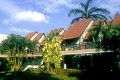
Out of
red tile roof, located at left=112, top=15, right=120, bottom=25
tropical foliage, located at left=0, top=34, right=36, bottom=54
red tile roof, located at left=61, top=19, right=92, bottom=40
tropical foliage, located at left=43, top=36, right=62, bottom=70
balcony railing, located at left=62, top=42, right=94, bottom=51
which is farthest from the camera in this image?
A: tropical foliage, located at left=0, top=34, right=36, bottom=54

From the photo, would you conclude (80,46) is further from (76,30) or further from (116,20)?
(76,30)

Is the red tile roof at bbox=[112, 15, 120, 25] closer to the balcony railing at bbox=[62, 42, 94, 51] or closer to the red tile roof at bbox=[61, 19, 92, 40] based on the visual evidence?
the balcony railing at bbox=[62, 42, 94, 51]

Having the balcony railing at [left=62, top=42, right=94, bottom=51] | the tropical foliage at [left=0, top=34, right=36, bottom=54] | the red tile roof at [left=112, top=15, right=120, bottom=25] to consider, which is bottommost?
the balcony railing at [left=62, top=42, right=94, bottom=51]

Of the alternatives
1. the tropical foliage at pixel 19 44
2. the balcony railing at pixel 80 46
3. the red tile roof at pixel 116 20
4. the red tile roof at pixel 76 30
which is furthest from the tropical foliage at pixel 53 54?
the tropical foliage at pixel 19 44

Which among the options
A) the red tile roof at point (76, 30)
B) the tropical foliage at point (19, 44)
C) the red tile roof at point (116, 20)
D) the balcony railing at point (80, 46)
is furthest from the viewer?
the tropical foliage at point (19, 44)

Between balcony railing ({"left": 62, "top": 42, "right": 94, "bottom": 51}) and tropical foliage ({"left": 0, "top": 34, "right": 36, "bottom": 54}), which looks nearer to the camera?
balcony railing ({"left": 62, "top": 42, "right": 94, "bottom": 51})

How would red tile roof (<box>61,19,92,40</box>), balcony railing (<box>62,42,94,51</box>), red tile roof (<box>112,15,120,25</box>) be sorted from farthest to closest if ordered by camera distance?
red tile roof (<box>61,19,92,40</box>), red tile roof (<box>112,15,120,25</box>), balcony railing (<box>62,42,94,51</box>)

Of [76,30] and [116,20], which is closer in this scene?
[116,20]

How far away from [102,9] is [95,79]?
111 feet

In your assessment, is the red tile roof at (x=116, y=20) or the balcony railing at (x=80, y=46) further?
the red tile roof at (x=116, y=20)

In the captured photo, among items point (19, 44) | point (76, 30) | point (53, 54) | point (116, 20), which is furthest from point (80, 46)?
point (19, 44)

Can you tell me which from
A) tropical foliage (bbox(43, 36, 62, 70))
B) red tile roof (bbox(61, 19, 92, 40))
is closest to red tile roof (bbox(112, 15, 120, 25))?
red tile roof (bbox(61, 19, 92, 40))

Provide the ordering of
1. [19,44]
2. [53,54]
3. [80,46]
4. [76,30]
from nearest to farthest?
1. [53,54]
2. [80,46]
3. [76,30]
4. [19,44]

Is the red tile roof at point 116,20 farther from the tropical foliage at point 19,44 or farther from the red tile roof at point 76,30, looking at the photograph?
the tropical foliage at point 19,44
